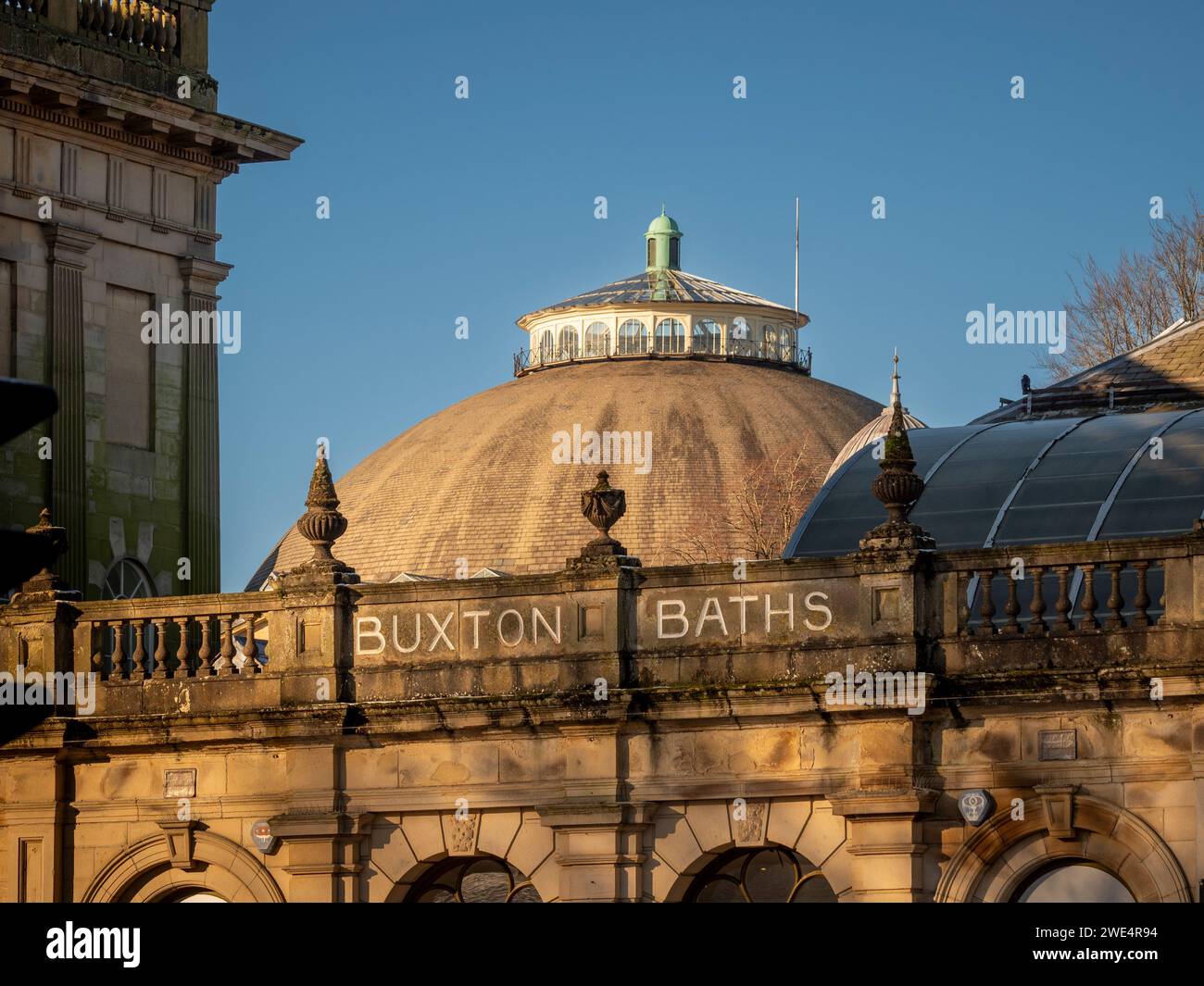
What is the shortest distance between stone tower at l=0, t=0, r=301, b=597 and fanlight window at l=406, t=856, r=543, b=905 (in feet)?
28.0

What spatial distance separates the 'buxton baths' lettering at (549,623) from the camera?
31.5m

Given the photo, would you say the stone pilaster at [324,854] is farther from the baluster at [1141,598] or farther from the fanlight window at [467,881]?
the baluster at [1141,598]

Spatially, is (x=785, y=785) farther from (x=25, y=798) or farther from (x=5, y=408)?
(x=5, y=408)

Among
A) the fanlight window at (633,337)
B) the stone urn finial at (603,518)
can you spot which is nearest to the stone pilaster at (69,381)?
the stone urn finial at (603,518)

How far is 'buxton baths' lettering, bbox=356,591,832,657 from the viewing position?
3152 cm

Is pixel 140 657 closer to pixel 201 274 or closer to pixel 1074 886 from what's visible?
pixel 201 274

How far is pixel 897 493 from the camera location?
102 feet

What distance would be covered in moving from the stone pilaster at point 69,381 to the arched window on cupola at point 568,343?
8516 centimetres

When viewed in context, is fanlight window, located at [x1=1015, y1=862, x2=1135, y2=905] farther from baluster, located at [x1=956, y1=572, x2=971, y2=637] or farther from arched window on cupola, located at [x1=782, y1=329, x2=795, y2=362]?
arched window on cupola, located at [x1=782, y1=329, x2=795, y2=362]

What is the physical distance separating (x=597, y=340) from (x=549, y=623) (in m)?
93.1

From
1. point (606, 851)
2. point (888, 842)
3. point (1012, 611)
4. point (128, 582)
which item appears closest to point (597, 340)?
point (128, 582)

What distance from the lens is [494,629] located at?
32.8 meters

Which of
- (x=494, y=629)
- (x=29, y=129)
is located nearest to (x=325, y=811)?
(x=494, y=629)
